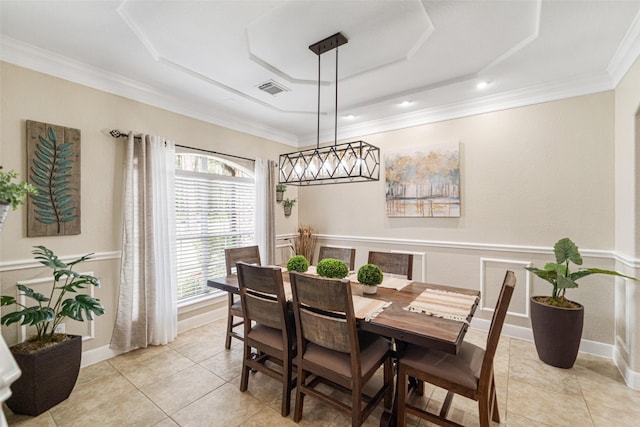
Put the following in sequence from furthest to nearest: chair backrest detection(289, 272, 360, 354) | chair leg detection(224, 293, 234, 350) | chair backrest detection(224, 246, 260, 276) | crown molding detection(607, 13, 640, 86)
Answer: chair backrest detection(224, 246, 260, 276) → chair leg detection(224, 293, 234, 350) → crown molding detection(607, 13, 640, 86) → chair backrest detection(289, 272, 360, 354)

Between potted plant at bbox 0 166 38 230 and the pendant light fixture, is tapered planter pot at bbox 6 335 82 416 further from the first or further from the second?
the pendant light fixture

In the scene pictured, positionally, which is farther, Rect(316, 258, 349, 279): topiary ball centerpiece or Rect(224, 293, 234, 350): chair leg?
Rect(224, 293, 234, 350): chair leg

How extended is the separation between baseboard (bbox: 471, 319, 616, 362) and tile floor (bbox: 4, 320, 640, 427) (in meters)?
0.09

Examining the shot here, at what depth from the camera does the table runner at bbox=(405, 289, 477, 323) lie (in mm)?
1847

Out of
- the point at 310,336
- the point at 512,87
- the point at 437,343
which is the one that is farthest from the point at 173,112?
the point at 512,87

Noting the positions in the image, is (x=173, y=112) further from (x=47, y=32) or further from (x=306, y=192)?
(x=306, y=192)

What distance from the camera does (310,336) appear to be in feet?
6.31

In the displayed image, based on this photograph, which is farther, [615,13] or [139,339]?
[139,339]

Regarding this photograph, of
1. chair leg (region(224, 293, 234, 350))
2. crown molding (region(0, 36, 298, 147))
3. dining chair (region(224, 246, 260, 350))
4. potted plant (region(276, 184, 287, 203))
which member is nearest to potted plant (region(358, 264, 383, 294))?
dining chair (region(224, 246, 260, 350))

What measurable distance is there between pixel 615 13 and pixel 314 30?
2.07 m

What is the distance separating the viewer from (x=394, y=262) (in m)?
2.97

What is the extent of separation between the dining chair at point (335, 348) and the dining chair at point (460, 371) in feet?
0.63

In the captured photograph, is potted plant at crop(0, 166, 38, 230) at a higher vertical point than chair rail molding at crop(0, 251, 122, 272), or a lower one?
higher

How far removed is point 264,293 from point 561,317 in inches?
103
